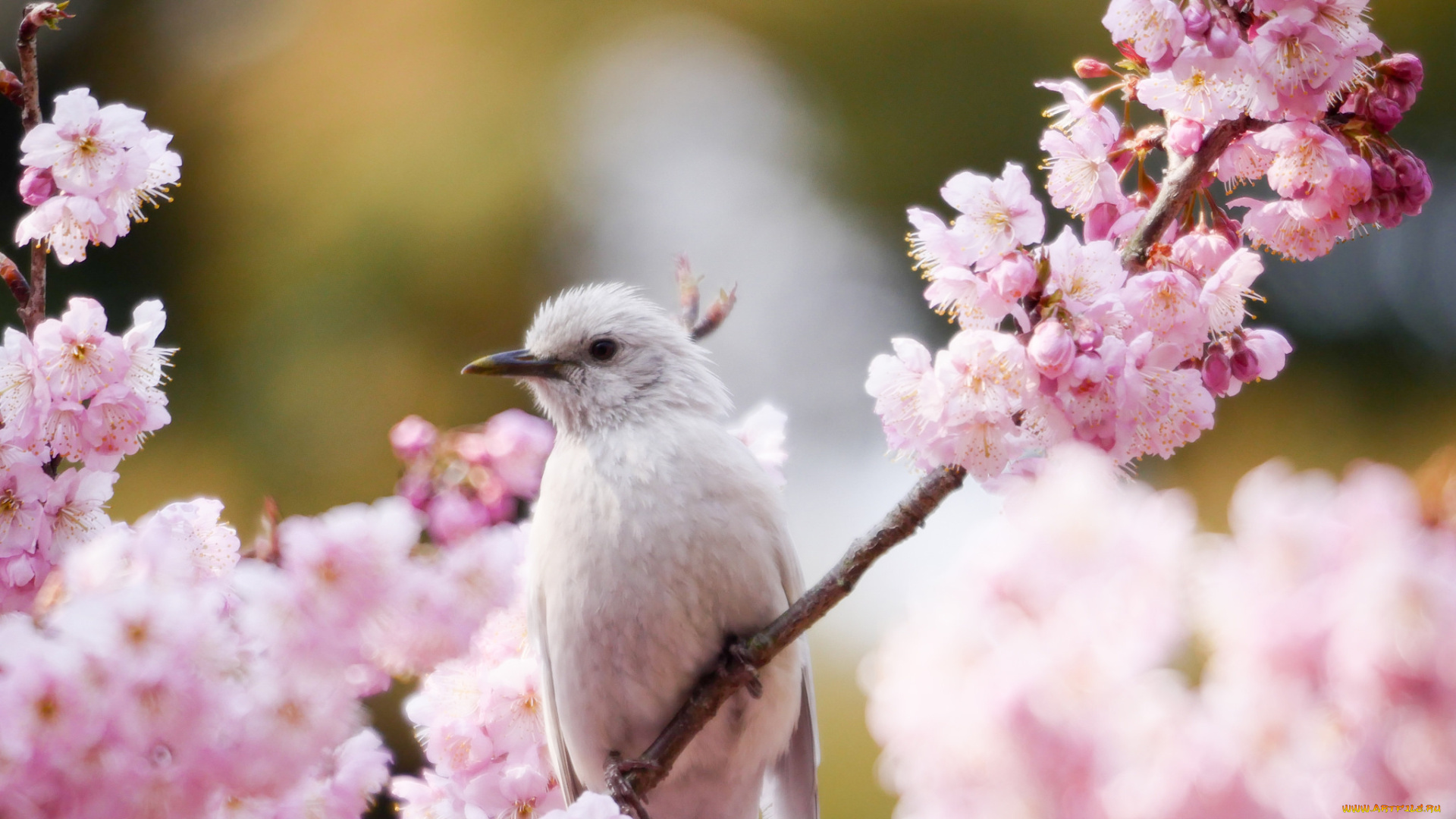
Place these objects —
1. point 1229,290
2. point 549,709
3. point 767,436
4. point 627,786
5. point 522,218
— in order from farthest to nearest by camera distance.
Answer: point 522,218 → point 767,436 → point 549,709 → point 627,786 → point 1229,290

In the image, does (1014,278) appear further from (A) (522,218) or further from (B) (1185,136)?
(A) (522,218)

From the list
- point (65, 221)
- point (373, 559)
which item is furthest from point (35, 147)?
point (373, 559)

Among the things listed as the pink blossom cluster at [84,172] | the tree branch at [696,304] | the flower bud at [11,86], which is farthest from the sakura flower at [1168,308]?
the flower bud at [11,86]

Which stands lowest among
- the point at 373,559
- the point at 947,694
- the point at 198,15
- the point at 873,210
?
the point at 947,694

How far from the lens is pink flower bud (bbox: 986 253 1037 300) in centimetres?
107

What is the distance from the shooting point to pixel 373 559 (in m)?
1.09

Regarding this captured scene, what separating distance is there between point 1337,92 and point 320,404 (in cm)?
440

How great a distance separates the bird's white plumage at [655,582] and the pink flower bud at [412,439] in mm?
204

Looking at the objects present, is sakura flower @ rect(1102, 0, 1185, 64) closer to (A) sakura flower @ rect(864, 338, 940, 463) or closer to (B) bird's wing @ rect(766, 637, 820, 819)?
(A) sakura flower @ rect(864, 338, 940, 463)

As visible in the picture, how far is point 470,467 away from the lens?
1855 millimetres

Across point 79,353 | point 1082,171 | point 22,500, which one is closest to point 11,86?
point 79,353

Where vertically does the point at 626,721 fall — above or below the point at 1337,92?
below

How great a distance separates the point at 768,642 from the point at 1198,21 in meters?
0.86

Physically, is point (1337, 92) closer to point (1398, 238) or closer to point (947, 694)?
point (947, 694)
